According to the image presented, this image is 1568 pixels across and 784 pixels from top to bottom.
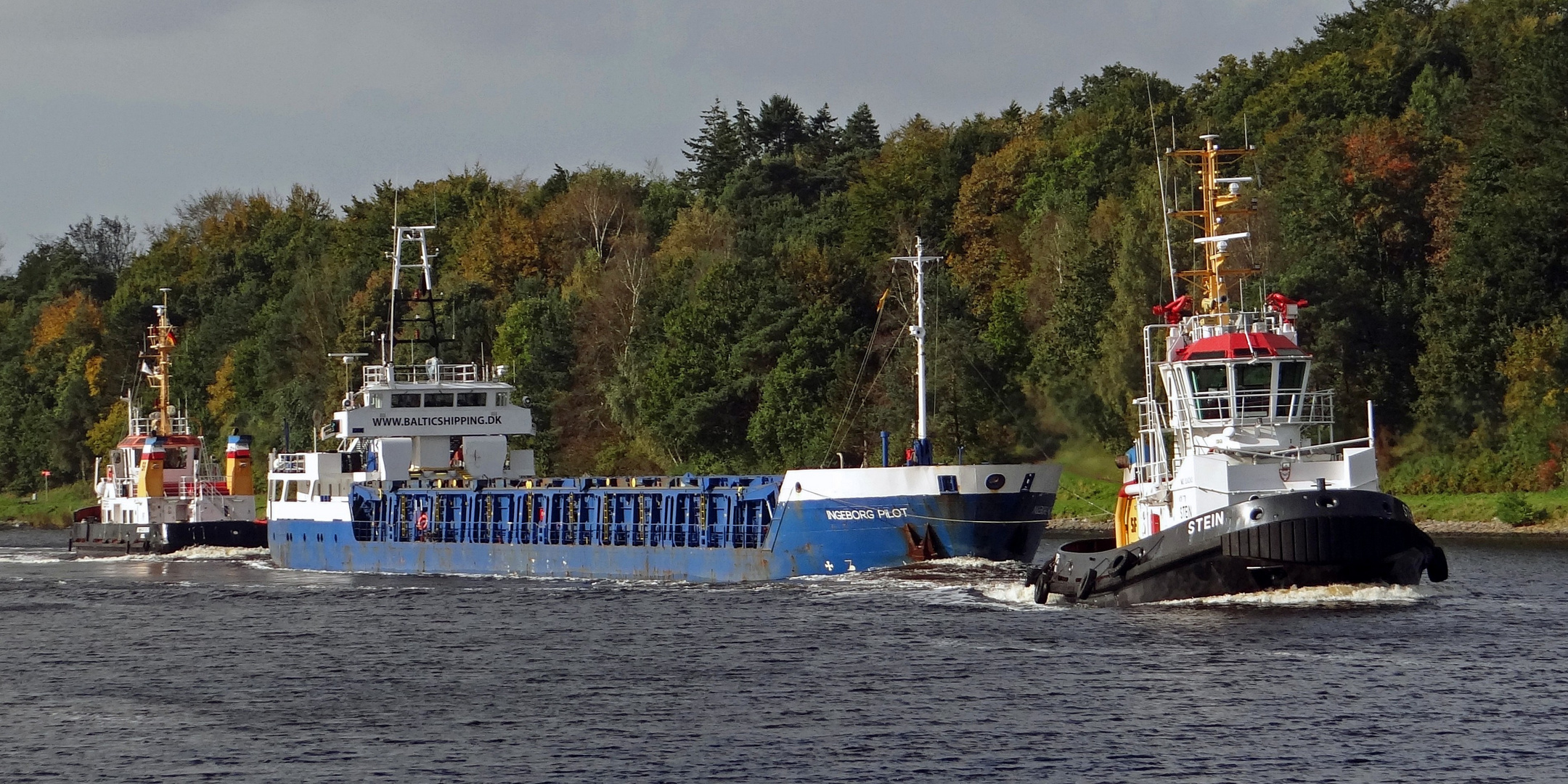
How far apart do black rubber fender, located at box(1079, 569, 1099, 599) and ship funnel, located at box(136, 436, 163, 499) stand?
54.3 metres

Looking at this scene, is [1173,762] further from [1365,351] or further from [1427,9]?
[1427,9]

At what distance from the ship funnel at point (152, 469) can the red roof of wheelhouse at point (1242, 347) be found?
57.2 meters

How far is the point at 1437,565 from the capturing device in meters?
43.9

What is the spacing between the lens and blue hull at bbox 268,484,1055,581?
54312mm

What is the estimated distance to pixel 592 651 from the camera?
143ft

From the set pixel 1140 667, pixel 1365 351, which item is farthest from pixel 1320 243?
pixel 1140 667

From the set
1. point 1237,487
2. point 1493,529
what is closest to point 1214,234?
point 1237,487

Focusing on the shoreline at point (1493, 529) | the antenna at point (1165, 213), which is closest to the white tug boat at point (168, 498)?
the shoreline at point (1493, 529)

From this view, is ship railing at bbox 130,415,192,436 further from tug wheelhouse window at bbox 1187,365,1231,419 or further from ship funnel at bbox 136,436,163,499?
tug wheelhouse window at bbox 1187,365,1231,419

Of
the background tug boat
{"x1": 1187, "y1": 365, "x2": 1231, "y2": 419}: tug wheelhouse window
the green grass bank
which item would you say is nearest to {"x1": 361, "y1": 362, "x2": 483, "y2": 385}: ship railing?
the background tug boat

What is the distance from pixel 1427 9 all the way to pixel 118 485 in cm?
8176

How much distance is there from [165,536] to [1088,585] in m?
51.7

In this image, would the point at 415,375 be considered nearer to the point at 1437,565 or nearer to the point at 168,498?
the point at 168,498

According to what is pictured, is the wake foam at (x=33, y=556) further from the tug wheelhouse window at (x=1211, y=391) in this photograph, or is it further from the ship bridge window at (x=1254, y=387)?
the ship bridge window at (x=1254, y=387)
